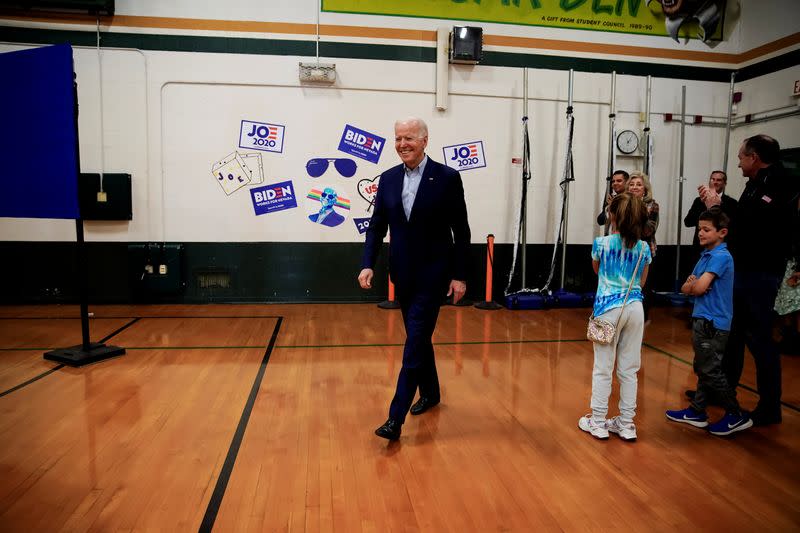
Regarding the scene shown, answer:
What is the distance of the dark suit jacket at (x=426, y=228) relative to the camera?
256cm

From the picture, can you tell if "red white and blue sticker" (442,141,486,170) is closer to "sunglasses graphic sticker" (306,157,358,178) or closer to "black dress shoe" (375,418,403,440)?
"sunglasses graphic sticker" (306,157,358,178)

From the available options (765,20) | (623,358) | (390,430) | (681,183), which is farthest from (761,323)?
(765,20)

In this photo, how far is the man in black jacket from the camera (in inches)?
104

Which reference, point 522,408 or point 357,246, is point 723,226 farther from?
point 357,246

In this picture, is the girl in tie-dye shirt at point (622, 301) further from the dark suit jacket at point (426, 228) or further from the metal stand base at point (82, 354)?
the metal stand base at point (82, 354)

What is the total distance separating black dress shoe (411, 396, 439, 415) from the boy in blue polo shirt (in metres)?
1.45

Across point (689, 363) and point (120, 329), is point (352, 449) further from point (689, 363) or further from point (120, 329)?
point (120, 329)

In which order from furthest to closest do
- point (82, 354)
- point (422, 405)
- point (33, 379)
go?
1. point (82, 354)
2. point (33, 379)
3. point (422, 405)

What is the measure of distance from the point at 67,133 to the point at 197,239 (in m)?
2.55

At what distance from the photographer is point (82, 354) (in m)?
3.77

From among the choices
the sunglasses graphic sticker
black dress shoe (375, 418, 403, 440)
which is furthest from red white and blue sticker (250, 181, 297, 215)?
black dress shoe (375, 418, 403, 440)

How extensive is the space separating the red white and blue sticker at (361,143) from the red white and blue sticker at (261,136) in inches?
28.0

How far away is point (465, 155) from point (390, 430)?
14.4ft

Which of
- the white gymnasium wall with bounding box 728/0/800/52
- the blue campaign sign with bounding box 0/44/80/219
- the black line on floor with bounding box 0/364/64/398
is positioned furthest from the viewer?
the white gymnasium wall with bounding box 728/0/800/52
